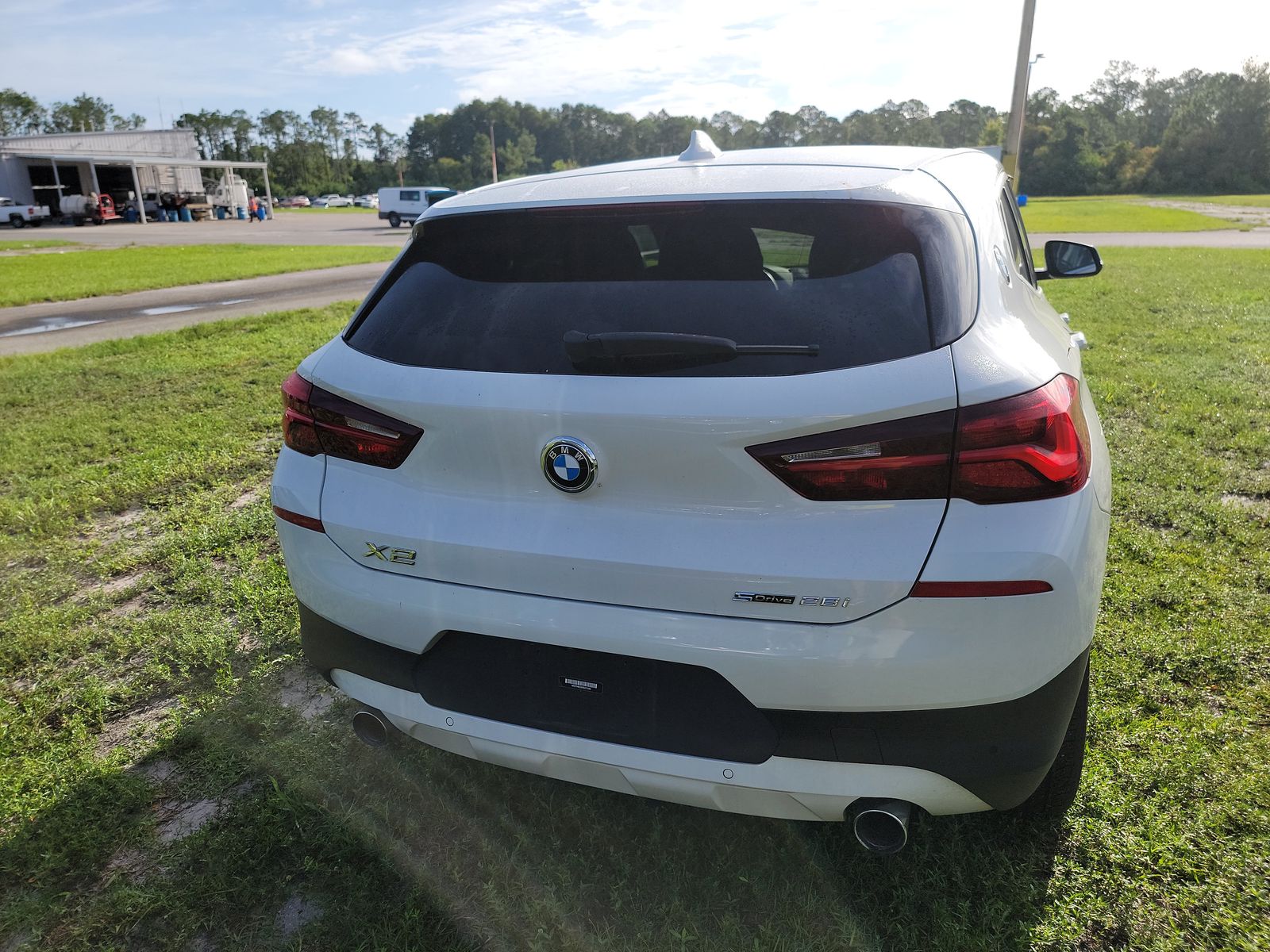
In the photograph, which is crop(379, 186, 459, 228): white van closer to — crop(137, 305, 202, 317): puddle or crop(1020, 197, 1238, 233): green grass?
crop(1020, 197, 1238, 233): green grass

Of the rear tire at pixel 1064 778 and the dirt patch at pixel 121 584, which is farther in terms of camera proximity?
the dirt patch at pixel 121 584

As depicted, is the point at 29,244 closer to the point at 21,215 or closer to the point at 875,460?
the point at 21,215

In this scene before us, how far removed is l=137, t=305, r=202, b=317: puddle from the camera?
1312cm

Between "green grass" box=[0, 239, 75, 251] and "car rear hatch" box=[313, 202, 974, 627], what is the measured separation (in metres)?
33.1

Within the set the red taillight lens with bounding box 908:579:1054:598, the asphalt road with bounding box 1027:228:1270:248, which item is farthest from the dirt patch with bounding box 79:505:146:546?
the asphalt road with bounding box 1027:228:1270:248

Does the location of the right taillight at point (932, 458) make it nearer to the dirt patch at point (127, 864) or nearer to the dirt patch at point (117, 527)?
the dirt patch at point (127, 864)

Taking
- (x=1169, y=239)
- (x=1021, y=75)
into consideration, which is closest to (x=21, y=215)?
(x=1021, y=75)

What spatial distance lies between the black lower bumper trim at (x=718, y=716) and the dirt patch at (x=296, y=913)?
2.10 feet

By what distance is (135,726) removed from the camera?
2961 mm

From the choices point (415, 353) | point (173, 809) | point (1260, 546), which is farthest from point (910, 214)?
point (1260, 546)

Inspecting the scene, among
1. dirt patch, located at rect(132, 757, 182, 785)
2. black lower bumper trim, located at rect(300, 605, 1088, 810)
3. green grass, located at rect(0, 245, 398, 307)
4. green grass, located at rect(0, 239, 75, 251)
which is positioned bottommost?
dirt patch, located at rect(132, 757, 182, 785)

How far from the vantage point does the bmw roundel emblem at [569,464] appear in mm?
1839

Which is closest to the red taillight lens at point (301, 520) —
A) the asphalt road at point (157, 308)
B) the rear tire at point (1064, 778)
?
the rear tire at point (1064, 778)

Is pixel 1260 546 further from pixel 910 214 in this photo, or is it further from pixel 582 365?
pixel 582 365
